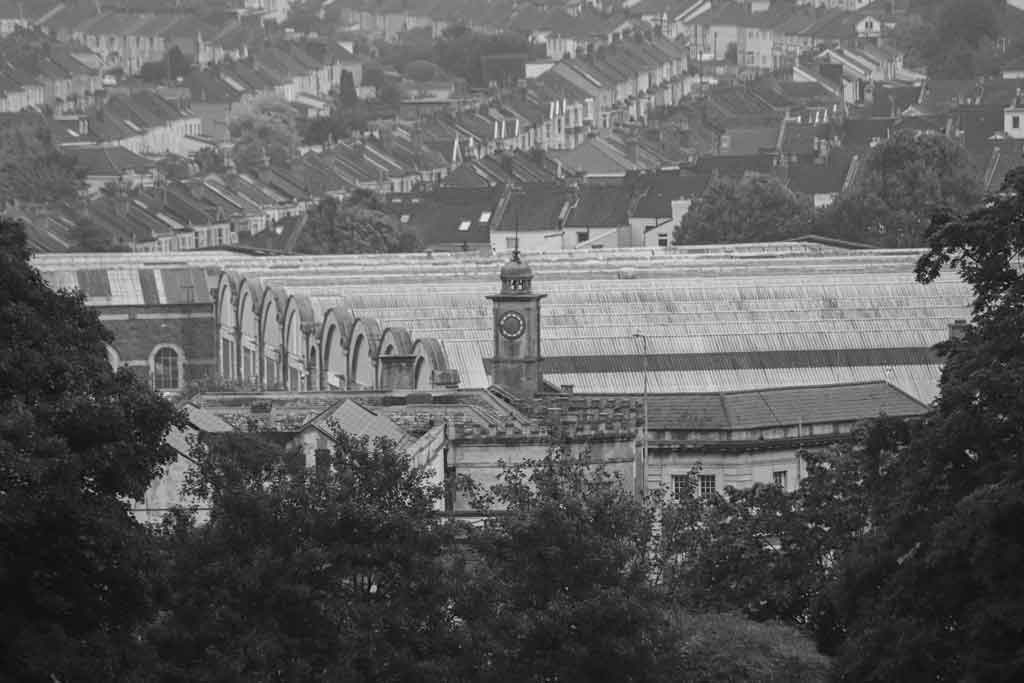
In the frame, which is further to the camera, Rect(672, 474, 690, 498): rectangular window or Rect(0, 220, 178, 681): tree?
Rect(672, 474, 690, 498): rectangular window

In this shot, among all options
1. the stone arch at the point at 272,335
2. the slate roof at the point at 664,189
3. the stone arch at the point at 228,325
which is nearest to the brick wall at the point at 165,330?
the stone arch at the point at 228,325

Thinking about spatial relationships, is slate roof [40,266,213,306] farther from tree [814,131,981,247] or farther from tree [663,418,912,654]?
tree [663,418,912,654]

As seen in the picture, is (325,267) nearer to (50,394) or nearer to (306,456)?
(306,456)

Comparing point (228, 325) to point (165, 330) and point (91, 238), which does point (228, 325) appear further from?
point (91, 238)

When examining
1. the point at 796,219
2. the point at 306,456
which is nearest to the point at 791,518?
the point at 306,456

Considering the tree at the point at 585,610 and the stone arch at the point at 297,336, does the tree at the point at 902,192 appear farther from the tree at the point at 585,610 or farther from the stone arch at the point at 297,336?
the tree at the point at 585,610

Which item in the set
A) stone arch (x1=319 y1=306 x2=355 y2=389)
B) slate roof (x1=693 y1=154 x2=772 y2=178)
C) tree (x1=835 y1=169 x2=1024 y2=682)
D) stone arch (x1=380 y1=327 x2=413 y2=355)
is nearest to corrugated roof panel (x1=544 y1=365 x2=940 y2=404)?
stone arch (x1=380 y1=327 x2=413 y2=355)
